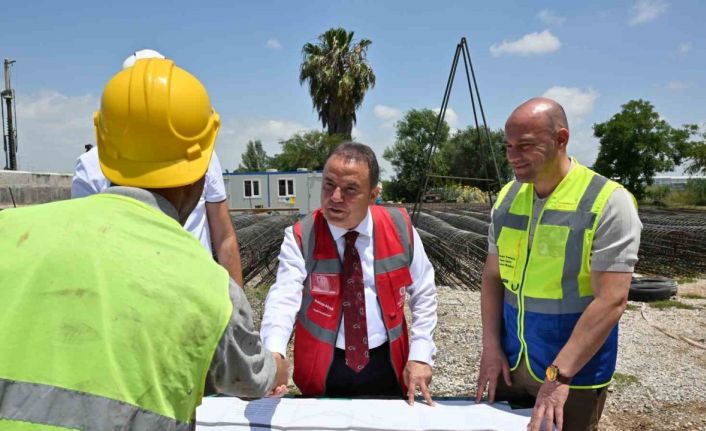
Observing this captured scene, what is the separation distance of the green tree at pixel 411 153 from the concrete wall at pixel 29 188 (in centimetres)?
2717

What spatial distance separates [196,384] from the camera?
0.92 metres

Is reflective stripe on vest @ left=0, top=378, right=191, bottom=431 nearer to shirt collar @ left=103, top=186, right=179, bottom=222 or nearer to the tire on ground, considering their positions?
shirt collar @ left=103, top=186, right=179, bottom=222

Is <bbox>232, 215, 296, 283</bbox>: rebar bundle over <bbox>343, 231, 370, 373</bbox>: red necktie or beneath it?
beneath

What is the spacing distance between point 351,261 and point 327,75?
29672 mm

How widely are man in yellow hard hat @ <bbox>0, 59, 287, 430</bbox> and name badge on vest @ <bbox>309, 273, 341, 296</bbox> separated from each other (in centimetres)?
96

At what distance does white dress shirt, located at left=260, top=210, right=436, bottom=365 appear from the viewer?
195 centimetres

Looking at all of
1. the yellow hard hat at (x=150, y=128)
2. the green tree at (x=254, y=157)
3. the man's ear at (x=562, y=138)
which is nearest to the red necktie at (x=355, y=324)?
the man's ear at (x=562, y=138)

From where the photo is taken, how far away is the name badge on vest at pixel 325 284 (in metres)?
2.03

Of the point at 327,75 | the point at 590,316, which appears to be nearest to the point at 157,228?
the point at 590,316

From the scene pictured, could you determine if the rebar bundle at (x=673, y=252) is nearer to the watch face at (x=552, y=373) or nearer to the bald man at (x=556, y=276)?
the bald man at (x=556, y=276)

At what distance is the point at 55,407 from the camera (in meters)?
0.79

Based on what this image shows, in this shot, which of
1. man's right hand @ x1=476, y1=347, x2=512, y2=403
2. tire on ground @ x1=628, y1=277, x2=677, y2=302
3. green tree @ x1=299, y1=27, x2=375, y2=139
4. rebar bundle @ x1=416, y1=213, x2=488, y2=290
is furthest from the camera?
green tree @ x1=299, y1=27, x2=375, y2=139

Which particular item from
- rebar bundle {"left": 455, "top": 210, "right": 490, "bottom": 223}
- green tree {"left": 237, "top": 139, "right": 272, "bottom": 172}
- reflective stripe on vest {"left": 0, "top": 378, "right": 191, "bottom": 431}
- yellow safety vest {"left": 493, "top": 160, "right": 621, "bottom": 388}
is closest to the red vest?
yellow safety vest {"left": 493, "top": 160, "right": 621, "bottom": 388}

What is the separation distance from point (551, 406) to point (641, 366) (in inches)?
151
